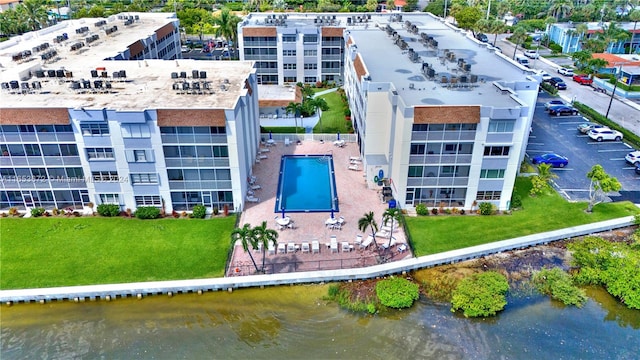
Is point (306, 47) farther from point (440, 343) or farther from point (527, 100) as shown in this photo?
point (440, 343)

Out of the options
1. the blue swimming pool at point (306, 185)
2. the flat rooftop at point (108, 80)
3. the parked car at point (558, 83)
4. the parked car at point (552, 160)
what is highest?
the flat rooftop at point (108, 80)

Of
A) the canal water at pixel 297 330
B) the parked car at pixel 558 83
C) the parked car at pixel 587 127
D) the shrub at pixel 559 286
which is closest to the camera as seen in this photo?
the canal water at pixel 297 330

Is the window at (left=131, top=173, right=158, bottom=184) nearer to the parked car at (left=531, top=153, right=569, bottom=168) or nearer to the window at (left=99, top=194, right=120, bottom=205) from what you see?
the window at (left=99, top=194, right=120, bottom=205)

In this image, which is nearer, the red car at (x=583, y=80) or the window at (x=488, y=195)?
the window at (x=488, y=195)

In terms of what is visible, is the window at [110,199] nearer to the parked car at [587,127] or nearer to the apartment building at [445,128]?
the apartment building at [445,128]

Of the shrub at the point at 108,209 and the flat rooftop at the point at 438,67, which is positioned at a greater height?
the flat rooftop at the point at 438,67

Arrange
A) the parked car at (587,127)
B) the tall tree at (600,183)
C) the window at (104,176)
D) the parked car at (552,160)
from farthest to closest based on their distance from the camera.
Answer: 1. the parked car at (587,127)
2. the parked car at (552,160)
3. the tall tree at (600,183)
4. the window at (104,176)

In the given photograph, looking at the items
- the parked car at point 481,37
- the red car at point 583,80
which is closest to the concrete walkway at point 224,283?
the red car at point 583,80

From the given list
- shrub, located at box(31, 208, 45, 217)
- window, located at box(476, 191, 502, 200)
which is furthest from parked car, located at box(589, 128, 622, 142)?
shrub, located at box(31, 208, 45, 217)
